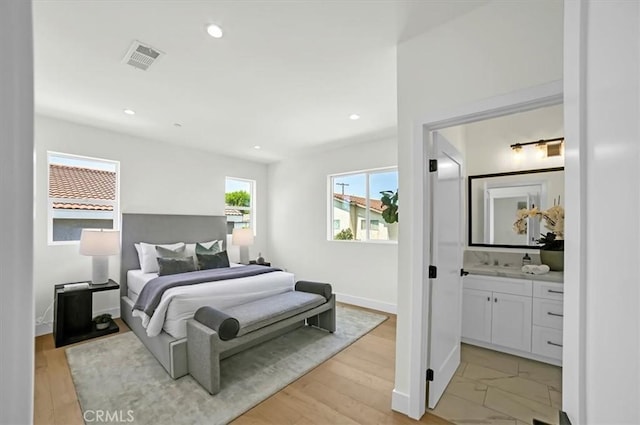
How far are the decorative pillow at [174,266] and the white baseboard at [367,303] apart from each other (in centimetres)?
239

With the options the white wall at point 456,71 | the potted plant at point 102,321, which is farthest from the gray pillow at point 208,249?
the white wall at point 456,71

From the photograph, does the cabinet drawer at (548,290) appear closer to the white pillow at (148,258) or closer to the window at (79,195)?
the white pillow at (148,258)

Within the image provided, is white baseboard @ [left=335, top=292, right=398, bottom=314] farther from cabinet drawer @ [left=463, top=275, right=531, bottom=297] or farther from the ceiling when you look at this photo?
the ceiling

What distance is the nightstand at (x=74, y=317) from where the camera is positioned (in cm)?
307

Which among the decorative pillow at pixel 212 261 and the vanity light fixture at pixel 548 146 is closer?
the vanity light fixture at pixel 548 146

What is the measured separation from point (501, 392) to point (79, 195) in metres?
5.11

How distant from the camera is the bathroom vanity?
2609 millimetres

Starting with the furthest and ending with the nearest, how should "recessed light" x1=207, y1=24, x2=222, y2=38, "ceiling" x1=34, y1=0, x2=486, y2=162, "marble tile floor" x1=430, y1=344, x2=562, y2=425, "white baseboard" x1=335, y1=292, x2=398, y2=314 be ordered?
"white baseboard" x1=335, y1=292, x2=398, y2=314
"marble tile floor" x1=430, y1=344, x2=562, y2=425
"recessed light" x1=207, y1=24, x2=222, y2=38
"ceiling" x1=34, y1=0, x2=486, y2=162

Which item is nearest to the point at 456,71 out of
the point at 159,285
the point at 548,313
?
the point at 548,313

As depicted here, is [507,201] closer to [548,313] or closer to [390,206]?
[548,313]

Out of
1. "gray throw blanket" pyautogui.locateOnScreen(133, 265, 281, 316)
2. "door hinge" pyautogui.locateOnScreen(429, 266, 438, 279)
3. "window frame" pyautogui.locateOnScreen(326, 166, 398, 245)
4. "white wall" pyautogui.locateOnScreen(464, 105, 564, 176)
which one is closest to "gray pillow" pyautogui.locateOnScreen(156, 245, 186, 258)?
"gray throw blanket" pyautogui.locateOnScreen(133, 265, 281, 316)

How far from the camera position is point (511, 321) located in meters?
2.80

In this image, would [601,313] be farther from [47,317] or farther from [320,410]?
[47,317]

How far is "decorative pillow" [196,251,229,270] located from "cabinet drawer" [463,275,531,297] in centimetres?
319
